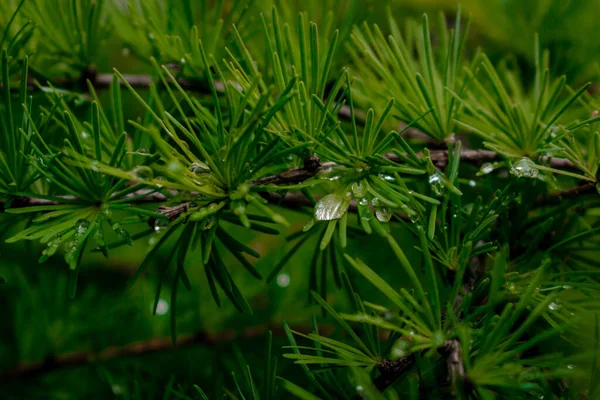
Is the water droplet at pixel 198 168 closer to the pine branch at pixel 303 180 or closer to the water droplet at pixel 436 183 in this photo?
the pine branch at pixel 303 180

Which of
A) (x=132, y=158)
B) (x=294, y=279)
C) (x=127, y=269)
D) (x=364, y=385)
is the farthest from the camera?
(x=127, y=269)

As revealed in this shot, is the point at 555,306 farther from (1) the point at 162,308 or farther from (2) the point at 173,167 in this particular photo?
(1) the point at 162,308

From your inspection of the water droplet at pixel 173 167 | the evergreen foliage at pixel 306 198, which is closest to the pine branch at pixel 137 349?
the evergreen foliage at pixel 306 198

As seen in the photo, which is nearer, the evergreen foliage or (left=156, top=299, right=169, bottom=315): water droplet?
the evergreen foliage

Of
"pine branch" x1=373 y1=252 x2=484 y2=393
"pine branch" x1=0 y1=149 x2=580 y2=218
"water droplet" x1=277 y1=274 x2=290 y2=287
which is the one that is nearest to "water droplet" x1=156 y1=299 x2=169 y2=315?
"water droplet" x1=277 y1=274 x2=290 y2=287

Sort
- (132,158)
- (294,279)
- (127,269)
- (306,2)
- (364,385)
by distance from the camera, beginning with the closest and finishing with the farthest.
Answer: (364,385), (132,158), (306,2), (294,279), (127,269)

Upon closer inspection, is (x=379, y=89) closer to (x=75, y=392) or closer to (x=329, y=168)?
(x=329, y=168)

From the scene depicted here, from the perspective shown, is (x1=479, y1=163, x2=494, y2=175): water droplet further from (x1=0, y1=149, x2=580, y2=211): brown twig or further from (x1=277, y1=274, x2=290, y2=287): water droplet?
(x1=277, y1=274, x2=290, y2=287): water droplet

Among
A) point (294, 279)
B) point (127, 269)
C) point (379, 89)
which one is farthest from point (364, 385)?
point (127, 269)
